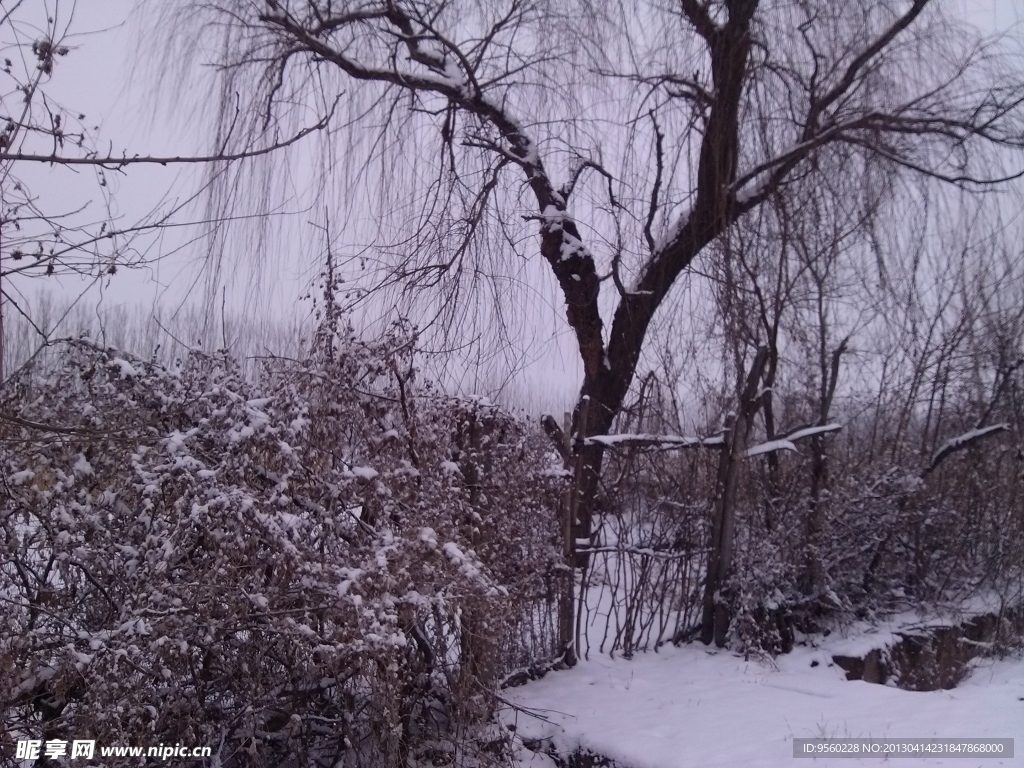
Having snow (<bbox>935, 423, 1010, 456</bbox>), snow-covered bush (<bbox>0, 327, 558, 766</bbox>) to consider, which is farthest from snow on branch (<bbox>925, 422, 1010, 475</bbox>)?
snow-covered bush (<bbox>0, 327, 558, 766</bbox>)

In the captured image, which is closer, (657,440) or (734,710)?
(734,710)

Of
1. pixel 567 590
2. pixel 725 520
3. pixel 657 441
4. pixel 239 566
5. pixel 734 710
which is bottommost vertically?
pixel 734 710

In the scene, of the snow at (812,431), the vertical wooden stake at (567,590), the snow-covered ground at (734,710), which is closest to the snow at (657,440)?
the vertical wooden stake at (567,590)

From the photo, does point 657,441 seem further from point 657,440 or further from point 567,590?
point 567,590

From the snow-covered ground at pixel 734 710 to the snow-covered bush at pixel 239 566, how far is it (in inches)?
24.1

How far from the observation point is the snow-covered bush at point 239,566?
9.00ft

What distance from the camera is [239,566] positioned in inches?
112

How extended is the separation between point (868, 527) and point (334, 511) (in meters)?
4.13

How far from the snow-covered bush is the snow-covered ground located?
61cm

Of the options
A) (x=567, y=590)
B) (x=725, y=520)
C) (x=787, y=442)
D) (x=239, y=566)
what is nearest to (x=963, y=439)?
(x=787, y=442)

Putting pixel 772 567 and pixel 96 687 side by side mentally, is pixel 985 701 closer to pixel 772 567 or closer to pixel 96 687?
pixel 772 567

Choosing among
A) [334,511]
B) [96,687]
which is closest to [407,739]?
[334,511]

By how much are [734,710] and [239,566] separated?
2.53m

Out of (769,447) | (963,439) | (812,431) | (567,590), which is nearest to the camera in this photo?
(567,590)
